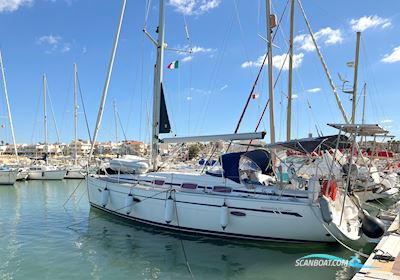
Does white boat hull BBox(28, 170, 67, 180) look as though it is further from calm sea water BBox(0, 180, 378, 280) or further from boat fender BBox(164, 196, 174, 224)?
boat fender BBox(164, 196, 174, 224)

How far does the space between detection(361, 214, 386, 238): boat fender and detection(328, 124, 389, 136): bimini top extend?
2.50 meters

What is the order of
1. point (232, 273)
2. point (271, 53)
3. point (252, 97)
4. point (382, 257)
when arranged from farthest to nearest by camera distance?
point (252, 97) < point (271, 53) < point (232, 273) < point (382, 257)

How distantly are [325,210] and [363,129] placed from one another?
2.68 meters

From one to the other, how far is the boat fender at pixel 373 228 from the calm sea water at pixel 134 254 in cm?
83

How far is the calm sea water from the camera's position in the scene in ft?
26.6

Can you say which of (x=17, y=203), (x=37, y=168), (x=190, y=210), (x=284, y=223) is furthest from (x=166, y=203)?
(x=37, y=168)

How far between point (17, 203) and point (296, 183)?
1545 cm

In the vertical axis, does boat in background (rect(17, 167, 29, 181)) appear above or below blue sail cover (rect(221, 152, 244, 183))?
below

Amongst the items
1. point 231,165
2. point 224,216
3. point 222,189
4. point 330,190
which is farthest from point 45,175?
point 330,190

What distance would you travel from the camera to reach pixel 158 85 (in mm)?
15445

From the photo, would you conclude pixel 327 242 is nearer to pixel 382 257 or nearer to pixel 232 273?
pixel 382 257

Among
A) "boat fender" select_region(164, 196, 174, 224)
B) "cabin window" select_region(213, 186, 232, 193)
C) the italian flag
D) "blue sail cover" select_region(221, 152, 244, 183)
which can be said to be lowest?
"boat fender" select_region(164, 196, 174, 224)

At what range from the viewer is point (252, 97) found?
18172 mm

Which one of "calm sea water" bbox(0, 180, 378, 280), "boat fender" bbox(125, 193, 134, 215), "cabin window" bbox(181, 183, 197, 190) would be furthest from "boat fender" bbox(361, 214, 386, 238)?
"boat fender" bbox(125, 193, 134, 215)
